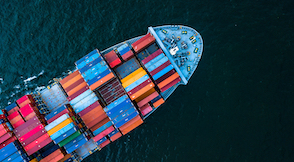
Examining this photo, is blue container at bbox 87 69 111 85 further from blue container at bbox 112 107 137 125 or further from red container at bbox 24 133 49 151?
red container at bbox 24 133 49 151

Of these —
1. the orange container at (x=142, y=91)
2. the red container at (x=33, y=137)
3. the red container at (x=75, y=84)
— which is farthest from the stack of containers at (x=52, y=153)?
the orange container at (x=142, y=91)

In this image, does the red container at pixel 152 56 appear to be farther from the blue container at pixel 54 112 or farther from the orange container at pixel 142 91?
the blue container at pixel 54 112

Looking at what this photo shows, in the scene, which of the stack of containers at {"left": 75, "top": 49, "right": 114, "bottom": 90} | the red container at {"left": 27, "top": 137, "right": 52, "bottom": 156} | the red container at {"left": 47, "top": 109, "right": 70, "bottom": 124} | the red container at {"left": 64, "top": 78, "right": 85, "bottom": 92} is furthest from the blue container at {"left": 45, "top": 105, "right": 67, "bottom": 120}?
the stack of containers at {"left": 75, "top": 49, "right": 114, "bottom": 90}

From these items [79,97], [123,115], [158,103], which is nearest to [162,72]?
[158,103]

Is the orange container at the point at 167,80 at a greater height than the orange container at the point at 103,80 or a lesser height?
lesser

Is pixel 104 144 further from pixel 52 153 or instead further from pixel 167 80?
pixel 167 80
